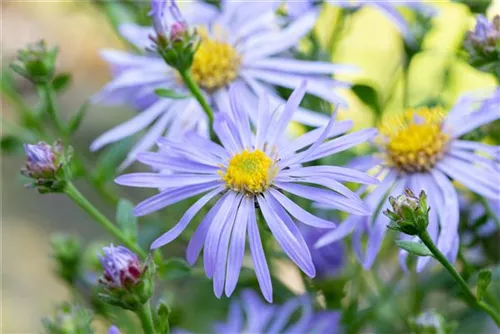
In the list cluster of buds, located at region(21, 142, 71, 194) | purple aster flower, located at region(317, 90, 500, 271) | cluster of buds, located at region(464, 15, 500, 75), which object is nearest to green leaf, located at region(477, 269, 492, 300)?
purple aster flower, located at region(317, 90, 500, 271)

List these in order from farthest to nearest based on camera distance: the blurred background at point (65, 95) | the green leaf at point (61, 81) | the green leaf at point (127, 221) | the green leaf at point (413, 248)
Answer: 1. the blurred background at point (65, 95)
2. the green leaf at point (61, 81)
3. the green leaf at point (127, 221)
4. the green leaf at point (413, 248)

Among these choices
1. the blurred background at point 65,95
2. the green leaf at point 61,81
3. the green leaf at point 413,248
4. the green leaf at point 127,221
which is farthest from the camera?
the blurred background at point 65,95

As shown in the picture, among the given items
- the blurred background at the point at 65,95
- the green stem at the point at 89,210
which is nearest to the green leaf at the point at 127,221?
the green stem at the point at 89,210

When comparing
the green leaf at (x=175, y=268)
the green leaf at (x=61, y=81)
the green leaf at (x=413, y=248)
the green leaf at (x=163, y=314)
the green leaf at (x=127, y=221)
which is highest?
the green leaf at (x=61, y=81)

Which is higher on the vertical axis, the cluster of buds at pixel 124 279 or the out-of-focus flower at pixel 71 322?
the cluster of buds at pixel 124 279

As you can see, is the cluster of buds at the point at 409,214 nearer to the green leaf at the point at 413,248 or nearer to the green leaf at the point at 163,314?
the green leaf at the point at 413,248

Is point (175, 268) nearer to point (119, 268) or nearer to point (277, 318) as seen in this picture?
point (119, 268)

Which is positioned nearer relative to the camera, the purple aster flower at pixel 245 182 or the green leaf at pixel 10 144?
the purple aster flower at pixel 245 182

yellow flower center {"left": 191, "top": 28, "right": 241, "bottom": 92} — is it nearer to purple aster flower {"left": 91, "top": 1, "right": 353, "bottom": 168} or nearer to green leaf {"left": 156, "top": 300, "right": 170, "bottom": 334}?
purple aster flower {"left": 91, "top": 1, "right": 353, "bottom": 168}
